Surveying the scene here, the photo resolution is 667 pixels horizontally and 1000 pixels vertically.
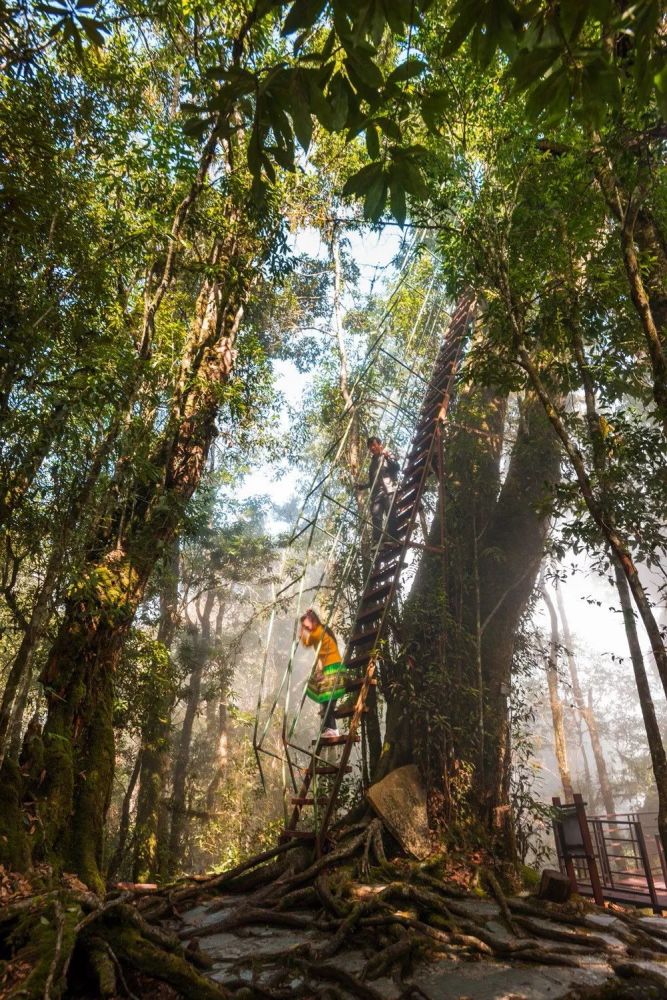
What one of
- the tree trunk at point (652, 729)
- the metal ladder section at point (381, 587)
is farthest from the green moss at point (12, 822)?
the tree trunk at point (652, 729)

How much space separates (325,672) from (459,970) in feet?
11.2

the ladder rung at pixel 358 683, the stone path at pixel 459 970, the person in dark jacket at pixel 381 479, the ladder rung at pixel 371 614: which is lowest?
the stone path at pixel 459 970

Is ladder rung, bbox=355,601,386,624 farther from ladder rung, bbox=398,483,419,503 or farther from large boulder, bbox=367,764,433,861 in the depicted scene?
large boulder, bbox=367,764,433,861

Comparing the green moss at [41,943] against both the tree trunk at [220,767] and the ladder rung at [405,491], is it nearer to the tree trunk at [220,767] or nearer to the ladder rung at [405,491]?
the ladder rung at [405,491]

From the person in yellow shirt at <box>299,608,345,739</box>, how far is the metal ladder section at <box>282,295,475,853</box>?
141 millimetres

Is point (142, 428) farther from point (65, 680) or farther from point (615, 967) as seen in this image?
point (615, 967)

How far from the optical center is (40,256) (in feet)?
14.1

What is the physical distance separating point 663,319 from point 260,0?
13.0 ft

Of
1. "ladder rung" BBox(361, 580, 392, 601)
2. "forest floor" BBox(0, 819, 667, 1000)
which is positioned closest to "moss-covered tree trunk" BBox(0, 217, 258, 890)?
"forest floor" BBox(0, 819, 667, 1000)

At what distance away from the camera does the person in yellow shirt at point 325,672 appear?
257 inches

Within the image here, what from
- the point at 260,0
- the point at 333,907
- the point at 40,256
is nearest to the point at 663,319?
the point at 260,0

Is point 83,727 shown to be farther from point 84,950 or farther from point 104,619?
Result: point 84,950

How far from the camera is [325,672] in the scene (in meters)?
6.75

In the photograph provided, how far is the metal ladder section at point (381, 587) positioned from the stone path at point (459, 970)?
1.34m
